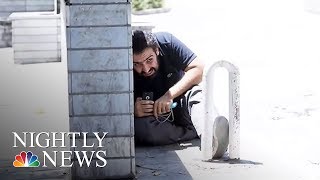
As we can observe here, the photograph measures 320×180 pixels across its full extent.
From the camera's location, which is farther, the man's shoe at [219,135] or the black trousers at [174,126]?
the black trousers at [174,126]

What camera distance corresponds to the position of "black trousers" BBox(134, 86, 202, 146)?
5.12m

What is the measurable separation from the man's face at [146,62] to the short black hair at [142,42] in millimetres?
38

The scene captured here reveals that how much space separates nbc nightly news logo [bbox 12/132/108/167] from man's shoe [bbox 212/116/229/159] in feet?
3.50

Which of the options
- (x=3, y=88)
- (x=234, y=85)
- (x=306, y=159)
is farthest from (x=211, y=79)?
(x=3, y=88)

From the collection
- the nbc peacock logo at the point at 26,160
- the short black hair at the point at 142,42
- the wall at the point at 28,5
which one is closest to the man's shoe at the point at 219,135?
the short black hair at the point at 142,42

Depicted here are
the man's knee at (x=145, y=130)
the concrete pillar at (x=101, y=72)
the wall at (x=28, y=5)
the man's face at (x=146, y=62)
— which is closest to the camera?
the concrete pillar at (x=101, y=72)

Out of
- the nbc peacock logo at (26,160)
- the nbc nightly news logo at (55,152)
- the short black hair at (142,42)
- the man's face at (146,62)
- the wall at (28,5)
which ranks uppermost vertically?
the wall at (28,5)

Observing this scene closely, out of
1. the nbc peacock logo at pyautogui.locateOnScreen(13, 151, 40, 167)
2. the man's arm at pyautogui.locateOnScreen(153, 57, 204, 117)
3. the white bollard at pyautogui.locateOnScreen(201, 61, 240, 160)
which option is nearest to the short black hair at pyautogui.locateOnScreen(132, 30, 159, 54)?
the man's arm at pyautogui.locateOnScreen(153, 57, 204, 117)

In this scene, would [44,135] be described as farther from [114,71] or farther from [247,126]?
[247,126]

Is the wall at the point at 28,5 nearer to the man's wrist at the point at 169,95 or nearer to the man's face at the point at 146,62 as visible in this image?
the man's face at the point at 146,62

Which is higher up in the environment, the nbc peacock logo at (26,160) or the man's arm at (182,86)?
the man's arm at (182,86)

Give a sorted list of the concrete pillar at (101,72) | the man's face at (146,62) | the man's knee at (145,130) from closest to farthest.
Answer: the concrete pillar at (101,72) < the man's knee at (145,130) < the man's face at (146,62)

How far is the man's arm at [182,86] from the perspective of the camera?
516 cm

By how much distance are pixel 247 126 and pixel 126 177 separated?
87.0 inches
